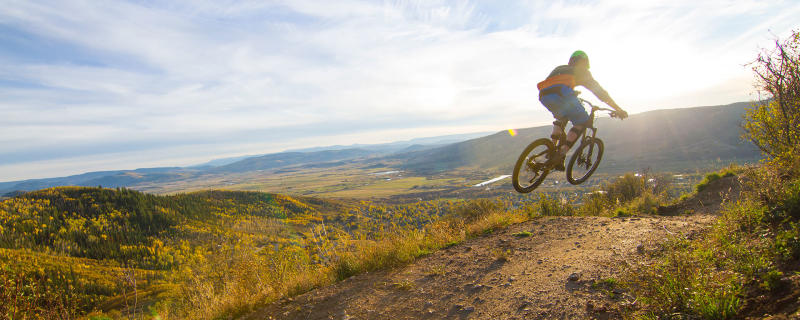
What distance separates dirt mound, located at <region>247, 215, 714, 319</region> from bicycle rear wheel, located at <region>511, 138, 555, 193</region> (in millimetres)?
1557

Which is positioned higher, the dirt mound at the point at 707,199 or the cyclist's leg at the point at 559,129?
the cyclist's leg at the point at 559,129

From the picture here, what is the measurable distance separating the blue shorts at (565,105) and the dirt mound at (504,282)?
10.4 feet

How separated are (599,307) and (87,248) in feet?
316

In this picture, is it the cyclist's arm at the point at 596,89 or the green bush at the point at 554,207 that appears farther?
the green bush at the point at 554,207

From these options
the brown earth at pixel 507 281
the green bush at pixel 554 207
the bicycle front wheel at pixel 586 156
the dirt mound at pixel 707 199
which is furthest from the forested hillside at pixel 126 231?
the brown earth at pixel 507 281

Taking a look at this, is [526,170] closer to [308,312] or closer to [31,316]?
[308,312]

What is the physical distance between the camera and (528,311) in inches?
194

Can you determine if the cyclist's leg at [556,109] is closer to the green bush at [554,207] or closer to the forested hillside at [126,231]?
the green bush at [554,207]

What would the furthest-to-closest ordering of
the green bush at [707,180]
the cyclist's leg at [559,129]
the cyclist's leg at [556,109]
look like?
1. the green bush at [707,180]
2. the cyclist's leg at [559,129]
3. the cyclist's leg at [556,109]

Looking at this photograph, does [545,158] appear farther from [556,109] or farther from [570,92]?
[570,92]

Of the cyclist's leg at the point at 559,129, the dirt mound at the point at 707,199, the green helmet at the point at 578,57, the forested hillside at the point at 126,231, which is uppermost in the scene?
the green helmet at the point at 578,57

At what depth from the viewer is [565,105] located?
791 cm

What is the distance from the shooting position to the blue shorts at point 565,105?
7.83 m

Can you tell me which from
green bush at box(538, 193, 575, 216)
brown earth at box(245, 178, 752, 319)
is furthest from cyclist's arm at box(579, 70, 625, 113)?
green bush at box(538, 193, 575, 216)
